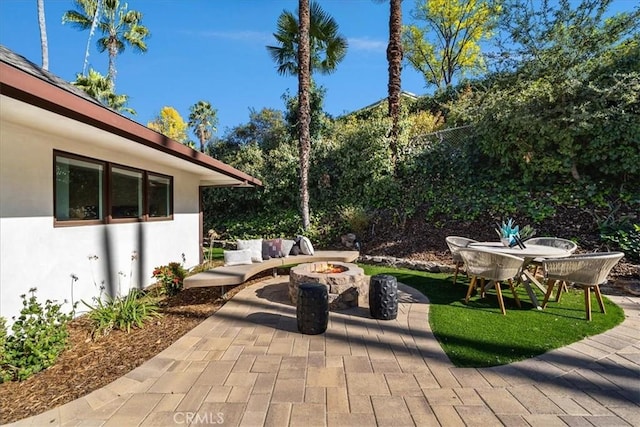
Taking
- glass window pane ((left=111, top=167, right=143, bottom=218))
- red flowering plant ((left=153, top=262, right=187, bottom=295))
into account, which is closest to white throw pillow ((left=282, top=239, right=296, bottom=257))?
red flowering plant ((left=153, top=262, right=187, bottom=295))

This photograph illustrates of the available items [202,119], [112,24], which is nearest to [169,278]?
[112,24]

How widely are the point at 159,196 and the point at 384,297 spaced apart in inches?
192

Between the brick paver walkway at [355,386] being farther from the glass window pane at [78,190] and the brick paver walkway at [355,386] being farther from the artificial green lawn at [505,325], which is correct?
the glass window pane at [78,190]

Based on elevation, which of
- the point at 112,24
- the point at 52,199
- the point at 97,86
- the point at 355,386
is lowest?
the point at 355,386

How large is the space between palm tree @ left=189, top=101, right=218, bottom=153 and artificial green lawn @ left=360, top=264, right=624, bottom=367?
23.1 metres

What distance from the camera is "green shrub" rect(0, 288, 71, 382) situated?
2699 millimetres

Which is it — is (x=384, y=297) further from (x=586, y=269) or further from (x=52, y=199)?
(x=52, y=199)

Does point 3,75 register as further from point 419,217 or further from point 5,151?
point 419,217

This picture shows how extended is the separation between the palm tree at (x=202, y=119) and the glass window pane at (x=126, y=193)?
19794 millimetres

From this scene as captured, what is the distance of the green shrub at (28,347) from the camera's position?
2699 mm

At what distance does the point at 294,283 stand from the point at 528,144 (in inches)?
253

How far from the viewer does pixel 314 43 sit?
12070 mm

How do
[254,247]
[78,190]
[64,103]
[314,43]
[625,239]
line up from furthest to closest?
[314,43] < [254,247] < [625,239] < [78,190] < [64,103]

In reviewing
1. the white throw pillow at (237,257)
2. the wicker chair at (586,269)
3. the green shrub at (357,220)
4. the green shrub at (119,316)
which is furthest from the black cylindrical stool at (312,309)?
the green shrub at (357,220)
